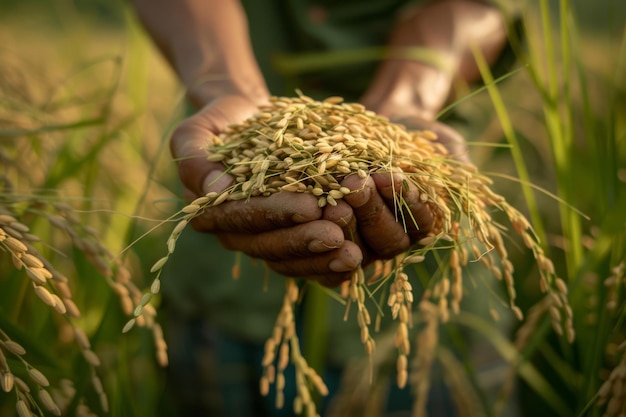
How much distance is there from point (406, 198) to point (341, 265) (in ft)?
0.39

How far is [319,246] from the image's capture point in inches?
33.3

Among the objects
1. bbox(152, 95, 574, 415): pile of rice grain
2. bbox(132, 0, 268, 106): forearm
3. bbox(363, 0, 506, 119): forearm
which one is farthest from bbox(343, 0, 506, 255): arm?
bbox(132, 0, 268, 106): forearm

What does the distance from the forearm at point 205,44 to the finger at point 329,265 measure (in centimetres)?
40

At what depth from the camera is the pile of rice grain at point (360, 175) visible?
0.85 metres

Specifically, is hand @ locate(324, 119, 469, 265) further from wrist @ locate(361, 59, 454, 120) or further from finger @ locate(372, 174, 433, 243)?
wrist @ locate(361, 59, 454, 120)

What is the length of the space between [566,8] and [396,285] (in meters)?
0.56

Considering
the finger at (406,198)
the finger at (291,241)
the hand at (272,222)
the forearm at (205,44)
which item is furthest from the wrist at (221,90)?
the finger at (406,198)

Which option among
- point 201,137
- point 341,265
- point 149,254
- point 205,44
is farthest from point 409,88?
point 149,254

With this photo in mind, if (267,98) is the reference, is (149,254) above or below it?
below

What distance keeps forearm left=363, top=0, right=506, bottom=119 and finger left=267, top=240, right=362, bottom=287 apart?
48 cm

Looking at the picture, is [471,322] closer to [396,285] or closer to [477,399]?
[477,399]

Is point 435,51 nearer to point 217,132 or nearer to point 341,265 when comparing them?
point 217,132

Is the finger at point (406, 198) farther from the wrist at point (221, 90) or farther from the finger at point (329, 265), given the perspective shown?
the wrist at point (221, 90)

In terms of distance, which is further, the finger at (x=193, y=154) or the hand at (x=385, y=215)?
the finger at (x=193, y=154)
